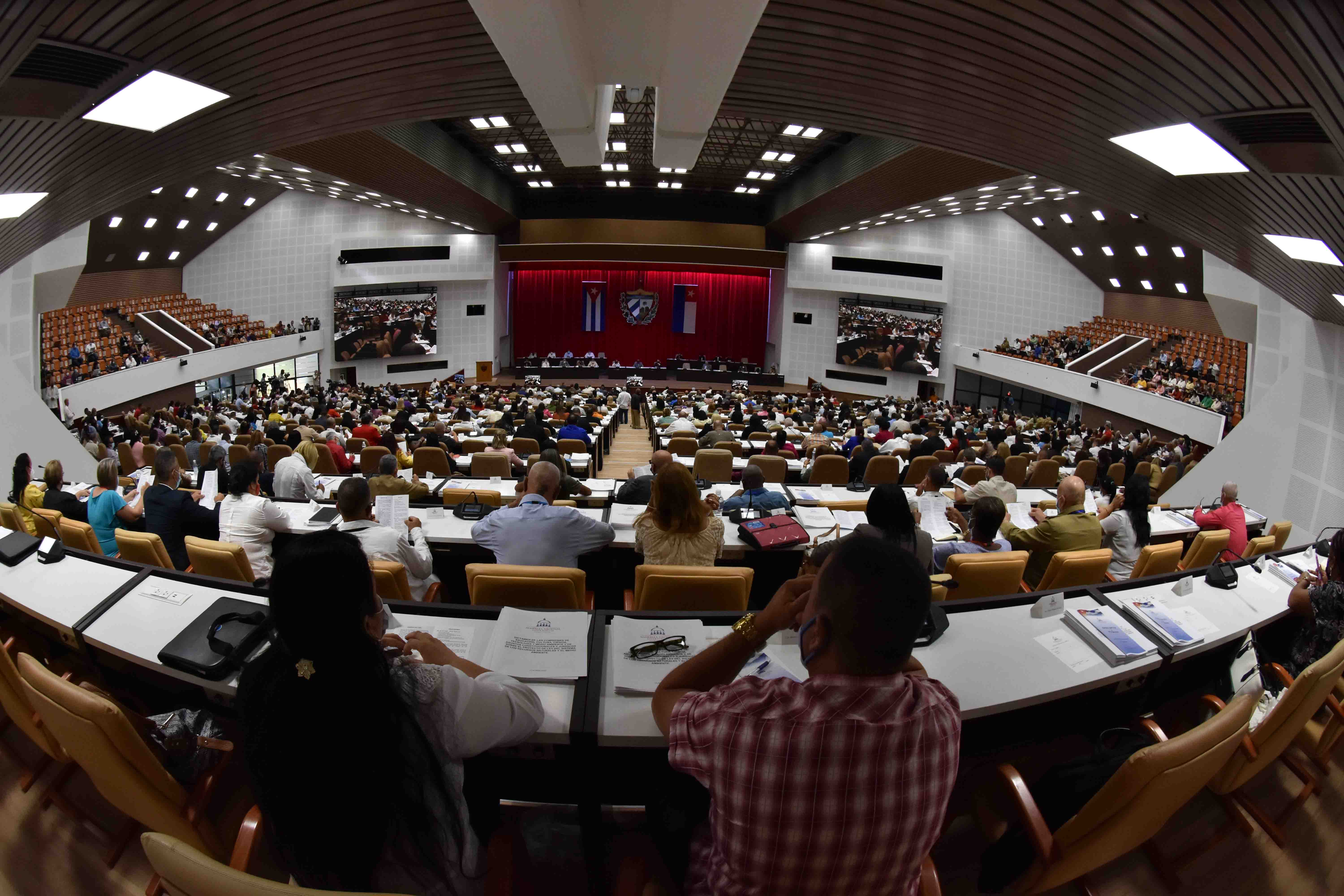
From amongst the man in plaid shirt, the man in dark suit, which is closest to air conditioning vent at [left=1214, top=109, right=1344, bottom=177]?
the man in plaid shirt

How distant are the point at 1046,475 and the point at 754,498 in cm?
589

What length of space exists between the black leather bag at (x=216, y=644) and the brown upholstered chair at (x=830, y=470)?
6.18 metres

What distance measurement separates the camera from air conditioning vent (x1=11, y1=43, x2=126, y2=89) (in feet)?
11.1

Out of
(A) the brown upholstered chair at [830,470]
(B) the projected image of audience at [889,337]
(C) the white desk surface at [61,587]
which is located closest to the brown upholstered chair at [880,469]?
(A) the brown upholstered chair at [830,470]

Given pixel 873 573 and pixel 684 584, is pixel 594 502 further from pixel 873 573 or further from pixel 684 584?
pixel 873 573

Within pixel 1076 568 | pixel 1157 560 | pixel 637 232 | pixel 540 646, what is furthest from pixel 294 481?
pixel 637 232

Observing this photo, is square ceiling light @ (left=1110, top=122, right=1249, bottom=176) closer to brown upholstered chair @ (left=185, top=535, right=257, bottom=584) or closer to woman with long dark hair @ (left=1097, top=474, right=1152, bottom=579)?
woman with long dark hair @ (left=1097, top=474, right=1152, bottom=579)

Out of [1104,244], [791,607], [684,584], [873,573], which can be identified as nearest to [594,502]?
[684,584]

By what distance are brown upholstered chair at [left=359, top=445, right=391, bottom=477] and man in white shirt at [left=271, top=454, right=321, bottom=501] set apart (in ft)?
5.68

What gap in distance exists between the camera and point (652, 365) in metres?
27.7

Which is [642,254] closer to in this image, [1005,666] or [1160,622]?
[1160,622]

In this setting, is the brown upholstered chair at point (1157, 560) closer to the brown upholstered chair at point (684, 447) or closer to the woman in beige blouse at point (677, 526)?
the woman in beige blouse at point (677, 526)

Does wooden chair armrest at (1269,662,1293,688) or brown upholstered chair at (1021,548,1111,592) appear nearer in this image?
wooden chair armrest at (1269,662,1293,688)

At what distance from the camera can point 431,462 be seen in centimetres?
755
